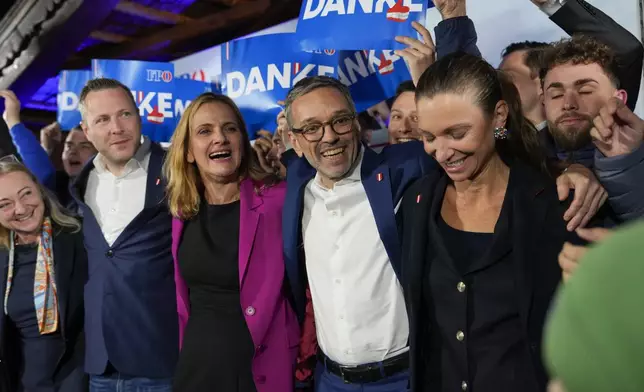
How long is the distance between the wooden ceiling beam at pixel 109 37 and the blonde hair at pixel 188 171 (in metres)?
6.60

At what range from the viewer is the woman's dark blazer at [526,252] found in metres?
1.47

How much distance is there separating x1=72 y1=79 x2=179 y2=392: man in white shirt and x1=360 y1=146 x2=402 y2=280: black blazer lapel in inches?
41.5

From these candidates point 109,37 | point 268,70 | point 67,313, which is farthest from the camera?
point 109,37

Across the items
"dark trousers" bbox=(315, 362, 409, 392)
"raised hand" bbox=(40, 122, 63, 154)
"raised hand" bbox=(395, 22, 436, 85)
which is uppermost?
"raised hand" bbox=(395, 22, 436, 85)

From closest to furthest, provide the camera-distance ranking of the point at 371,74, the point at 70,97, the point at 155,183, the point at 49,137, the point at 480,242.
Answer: the point at 480,242, the point at 155,183, the point at 371,74, the point at 49,137, the point at 70,97

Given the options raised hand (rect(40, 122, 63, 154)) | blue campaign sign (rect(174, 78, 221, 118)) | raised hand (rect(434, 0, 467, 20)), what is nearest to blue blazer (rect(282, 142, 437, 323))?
raised hand (rect(434, 0, 467, 20))

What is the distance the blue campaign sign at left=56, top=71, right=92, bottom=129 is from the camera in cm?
519

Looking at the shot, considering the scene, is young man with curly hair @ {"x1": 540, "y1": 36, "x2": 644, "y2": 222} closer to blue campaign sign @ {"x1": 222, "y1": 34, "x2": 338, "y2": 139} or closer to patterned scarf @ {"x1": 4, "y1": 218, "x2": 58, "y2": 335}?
blue campaign sign @ {"x1": 222, "y1": 34, "x2": 338, "y2": 139}

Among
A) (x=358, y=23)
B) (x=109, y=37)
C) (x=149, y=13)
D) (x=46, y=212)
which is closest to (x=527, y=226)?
(x=358, y=23)

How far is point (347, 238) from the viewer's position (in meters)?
2.02

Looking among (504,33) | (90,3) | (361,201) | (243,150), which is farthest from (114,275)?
(90,3)

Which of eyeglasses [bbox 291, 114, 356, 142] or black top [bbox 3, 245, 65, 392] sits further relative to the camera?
black top [bbox 3, 245, 65, 392]

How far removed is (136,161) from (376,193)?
136 centimetres

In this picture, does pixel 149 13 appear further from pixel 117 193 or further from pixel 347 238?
pixel 347 238
